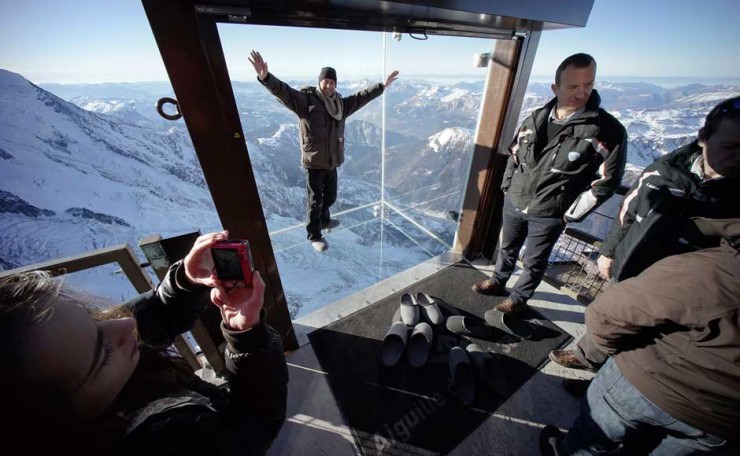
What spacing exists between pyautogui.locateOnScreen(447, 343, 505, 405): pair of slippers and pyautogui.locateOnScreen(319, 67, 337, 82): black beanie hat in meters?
2.30

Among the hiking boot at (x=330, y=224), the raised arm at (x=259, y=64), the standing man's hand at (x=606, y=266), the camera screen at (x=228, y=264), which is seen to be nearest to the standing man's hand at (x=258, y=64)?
the raised arm at (x=259, y=64)

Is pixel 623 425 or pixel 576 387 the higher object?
pixel 623 425

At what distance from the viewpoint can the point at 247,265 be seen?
694mm

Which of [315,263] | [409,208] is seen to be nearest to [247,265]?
[315,263]

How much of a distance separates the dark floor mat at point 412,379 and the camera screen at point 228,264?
1.36 meters

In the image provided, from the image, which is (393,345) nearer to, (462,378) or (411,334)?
(411,334)

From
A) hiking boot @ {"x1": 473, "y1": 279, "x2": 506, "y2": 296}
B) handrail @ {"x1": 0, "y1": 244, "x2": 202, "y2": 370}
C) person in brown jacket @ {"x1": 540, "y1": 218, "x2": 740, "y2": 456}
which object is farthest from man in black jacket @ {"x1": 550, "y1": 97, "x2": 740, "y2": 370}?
handrail @ {"x1": 0, "y1": 244, "x2": 202, "y2": 370}

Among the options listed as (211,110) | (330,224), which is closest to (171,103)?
(211,110)

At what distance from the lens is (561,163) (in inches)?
59.6

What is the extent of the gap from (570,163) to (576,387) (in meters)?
1.47

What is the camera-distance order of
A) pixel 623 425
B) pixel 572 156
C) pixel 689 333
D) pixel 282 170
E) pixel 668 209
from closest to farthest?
1. pixel 689 333
2. pixel 623 425
3. pixel 668 209
4. pixel 572 156
5. pixel 282 170

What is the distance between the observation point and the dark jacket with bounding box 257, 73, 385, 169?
71.7 inches

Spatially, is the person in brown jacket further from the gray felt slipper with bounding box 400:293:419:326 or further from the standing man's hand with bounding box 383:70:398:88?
the standing man's hand with bounding box 383:70:398:88

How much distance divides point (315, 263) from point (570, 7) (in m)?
3.62
